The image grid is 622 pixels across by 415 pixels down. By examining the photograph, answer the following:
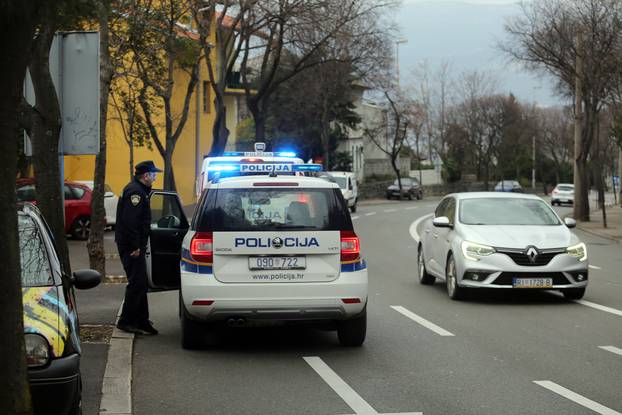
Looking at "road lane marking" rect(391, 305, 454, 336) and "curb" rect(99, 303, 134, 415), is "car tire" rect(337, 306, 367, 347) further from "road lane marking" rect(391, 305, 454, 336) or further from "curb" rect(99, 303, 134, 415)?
"curb" rect(99, 303, 134, 415)

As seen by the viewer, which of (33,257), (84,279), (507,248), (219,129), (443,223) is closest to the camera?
(33,257)

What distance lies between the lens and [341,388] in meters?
7.90

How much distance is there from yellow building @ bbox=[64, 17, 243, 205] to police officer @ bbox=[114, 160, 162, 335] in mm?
23079

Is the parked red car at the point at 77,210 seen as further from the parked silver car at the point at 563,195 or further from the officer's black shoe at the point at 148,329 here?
the parked silver car at the point at 563,195

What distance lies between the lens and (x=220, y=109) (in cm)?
3338

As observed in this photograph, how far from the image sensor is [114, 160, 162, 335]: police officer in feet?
33.7

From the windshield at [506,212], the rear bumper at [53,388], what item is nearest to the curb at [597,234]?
the windshield at [506,212]

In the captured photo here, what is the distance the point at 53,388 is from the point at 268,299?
3.55 metres

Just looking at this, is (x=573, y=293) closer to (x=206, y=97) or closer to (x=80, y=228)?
(x=80, y=228)

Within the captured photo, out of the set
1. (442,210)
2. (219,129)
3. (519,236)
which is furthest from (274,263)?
(219,129)

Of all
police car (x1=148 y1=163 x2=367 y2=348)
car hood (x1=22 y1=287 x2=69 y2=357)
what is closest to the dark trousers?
police car (x1=148 y1=163 x2=367 y2=348)

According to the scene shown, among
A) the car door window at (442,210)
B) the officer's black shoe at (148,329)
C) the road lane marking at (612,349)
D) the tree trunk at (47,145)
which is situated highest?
the tree trunk at (47,145)

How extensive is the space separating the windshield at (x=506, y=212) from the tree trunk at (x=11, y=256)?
393 inches

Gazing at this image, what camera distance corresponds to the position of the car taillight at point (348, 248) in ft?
30.8
